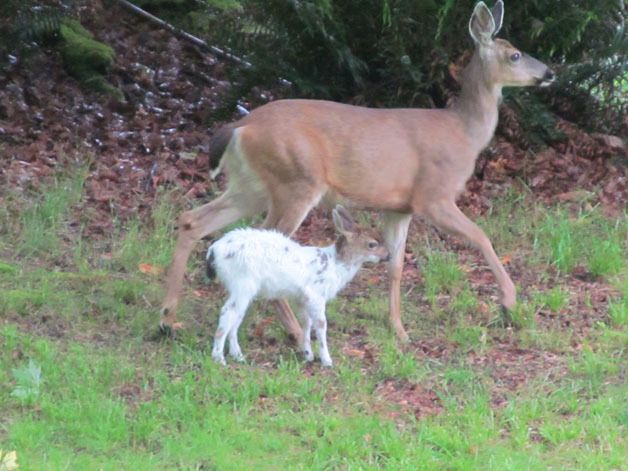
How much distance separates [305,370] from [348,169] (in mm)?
1472

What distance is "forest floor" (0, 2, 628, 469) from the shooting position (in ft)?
20.2

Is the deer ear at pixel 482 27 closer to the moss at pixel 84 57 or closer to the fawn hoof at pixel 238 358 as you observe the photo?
the fawn hoof at pixel 238 358

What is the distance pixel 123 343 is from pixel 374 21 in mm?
4035

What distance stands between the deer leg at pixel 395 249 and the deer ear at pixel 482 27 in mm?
1338

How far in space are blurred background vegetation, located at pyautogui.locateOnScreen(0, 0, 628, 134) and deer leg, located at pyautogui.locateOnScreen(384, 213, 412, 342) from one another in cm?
207

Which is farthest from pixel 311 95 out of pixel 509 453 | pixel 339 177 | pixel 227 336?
pixel 509 453

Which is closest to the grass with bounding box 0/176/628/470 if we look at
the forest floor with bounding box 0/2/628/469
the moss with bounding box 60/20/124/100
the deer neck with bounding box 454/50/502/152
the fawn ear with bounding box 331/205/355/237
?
the forest floor with bounding box 0/2/628/469

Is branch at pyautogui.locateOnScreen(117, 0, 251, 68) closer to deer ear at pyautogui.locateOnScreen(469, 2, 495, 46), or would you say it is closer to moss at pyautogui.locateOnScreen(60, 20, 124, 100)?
moss at pyautogui.locateOnScreen(60, 20, 124, 100)

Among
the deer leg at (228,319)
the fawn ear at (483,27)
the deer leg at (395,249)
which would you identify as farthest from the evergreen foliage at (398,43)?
the deer leg at (228,319)

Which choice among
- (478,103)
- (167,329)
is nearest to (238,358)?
(167,329)

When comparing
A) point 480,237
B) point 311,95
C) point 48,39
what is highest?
point 480,237

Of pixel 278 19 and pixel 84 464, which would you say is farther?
pixel 278 19

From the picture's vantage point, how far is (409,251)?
945 centimetres

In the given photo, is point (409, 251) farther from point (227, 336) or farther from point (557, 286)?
point (227, 336)
